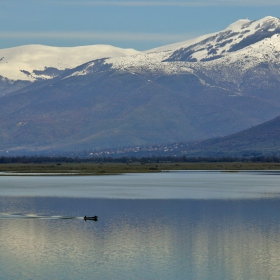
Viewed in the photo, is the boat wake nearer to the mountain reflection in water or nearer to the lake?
the lake

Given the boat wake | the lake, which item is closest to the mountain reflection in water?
the lake

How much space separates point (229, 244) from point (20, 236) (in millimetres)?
14213

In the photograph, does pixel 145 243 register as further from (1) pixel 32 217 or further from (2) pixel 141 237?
(1) pixel 32 217

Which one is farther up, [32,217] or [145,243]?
[32,217]

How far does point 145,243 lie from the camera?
52.7m

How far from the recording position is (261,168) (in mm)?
189875

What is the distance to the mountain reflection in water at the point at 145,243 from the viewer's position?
1743 inches

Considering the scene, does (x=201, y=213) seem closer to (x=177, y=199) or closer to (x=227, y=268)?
(x=177, y=199)

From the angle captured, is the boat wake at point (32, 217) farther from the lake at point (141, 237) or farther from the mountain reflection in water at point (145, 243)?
the mountain reflection in water at point (145, 243)

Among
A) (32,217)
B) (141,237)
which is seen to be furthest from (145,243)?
(32,217)

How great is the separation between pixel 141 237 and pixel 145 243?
2.45 meters

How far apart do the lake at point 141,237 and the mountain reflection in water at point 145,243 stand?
0.18 ft

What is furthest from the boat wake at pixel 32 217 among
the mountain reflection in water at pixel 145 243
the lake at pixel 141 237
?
the mountain reflection in water at pixel 145 243

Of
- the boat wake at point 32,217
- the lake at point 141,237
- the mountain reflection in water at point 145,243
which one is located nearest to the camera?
the mountain reflection in water at point 145,243
